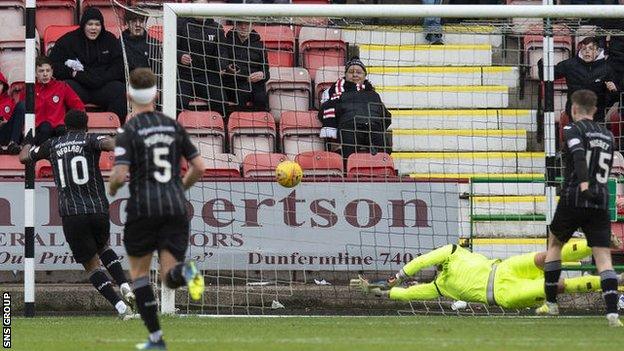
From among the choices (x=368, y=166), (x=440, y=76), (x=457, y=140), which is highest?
(x=440, y=76)

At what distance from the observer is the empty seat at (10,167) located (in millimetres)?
16484

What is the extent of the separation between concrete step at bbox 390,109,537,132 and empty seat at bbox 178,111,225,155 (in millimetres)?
2117

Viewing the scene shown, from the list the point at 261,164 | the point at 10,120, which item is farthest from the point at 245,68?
the point at 10,120

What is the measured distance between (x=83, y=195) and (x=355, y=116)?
387cm

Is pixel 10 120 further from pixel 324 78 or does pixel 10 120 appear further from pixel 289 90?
pixel 324 78

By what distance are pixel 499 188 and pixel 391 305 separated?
1.88 meters

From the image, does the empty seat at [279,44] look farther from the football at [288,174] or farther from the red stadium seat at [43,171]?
the football at [288,174]

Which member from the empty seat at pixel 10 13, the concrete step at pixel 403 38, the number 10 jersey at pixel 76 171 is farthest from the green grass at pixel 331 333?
the empty seat at pixel 10 13

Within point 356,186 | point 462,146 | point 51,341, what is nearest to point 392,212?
point 356,186

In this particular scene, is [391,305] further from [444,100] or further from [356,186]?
[444,100]

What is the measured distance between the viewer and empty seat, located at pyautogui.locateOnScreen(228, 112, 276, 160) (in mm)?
16891

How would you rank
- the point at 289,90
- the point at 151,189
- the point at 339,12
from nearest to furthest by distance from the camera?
the point at 151,189
the point at 339,12
the point at 289,90

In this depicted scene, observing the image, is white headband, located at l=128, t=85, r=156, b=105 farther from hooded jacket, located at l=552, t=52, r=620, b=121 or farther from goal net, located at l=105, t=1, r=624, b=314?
hooded jacket, located at l=552, t=52, r=620, b=121

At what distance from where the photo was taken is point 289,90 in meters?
17.8
